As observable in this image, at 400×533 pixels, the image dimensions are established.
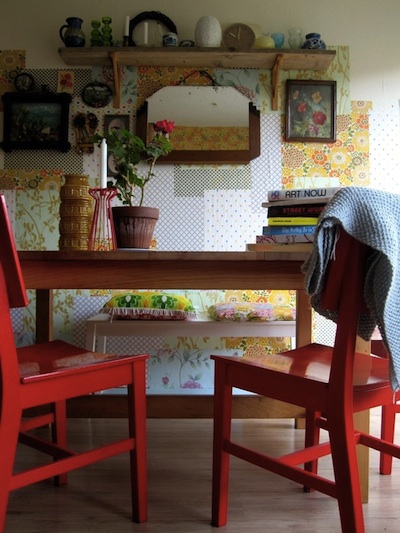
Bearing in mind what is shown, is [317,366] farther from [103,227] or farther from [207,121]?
[207,121]

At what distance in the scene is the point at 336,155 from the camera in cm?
342

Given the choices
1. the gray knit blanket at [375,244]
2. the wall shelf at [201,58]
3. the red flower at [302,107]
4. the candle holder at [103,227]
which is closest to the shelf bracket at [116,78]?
the wall shelf at [201,58]

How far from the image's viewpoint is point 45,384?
125 cm

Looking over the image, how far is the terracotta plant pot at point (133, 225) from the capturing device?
1666 mm

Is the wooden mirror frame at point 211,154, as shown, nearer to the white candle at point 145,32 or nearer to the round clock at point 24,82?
the white candle at point 145,32

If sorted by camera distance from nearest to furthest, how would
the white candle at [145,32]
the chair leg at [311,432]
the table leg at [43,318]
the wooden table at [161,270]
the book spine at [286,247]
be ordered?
the wooden table at [161,270], the book spine at [286,247], the chair leg at [311,432], the table leg at [43,318], the white candle at [145,32]

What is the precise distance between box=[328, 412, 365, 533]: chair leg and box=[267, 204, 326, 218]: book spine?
69 cm

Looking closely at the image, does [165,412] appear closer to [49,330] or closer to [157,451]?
[157,451]

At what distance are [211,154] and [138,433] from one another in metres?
2.26

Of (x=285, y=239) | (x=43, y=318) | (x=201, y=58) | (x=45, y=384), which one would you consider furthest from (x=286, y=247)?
(x=201, y=58)

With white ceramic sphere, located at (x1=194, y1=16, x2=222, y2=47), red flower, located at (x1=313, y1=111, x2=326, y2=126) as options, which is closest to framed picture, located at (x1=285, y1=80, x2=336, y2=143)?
red flower, located at (x1=313, y1=111, x2=326, y2=126)

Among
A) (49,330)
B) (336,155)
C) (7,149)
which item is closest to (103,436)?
(49,330)

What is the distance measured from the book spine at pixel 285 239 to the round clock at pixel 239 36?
6.68 feet

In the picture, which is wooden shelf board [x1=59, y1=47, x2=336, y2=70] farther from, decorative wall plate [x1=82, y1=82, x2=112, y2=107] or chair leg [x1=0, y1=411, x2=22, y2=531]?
chair leg [x1=0, y1=411, x2=22, y2=531]
